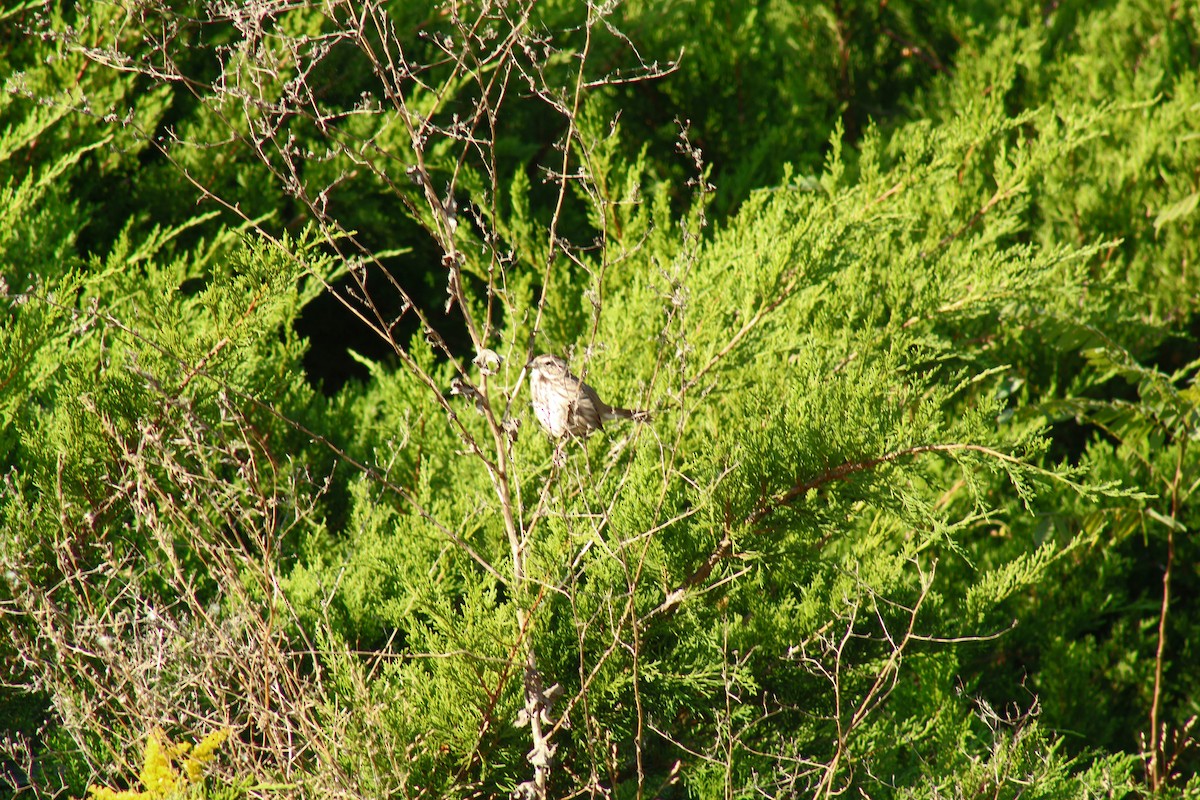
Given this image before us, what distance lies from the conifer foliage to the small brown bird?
3.4 inches

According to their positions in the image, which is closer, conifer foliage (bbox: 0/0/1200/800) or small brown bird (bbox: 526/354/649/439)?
conifer foliage (bbox: 0/0/1200/800)

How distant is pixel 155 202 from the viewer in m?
4.25

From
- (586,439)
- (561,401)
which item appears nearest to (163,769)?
(586,439)

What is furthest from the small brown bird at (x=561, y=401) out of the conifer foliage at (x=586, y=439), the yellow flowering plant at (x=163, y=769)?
the yellow flowering plant at (x=163, y=769)

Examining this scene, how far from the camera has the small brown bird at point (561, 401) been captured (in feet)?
9.10

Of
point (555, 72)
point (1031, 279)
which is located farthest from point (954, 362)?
point (555, 72)

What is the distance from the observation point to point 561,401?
9.44ft

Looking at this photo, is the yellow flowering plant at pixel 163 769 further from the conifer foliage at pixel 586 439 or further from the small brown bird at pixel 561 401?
the small brown bird at pixel 561 401

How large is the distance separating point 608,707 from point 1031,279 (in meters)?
1.70

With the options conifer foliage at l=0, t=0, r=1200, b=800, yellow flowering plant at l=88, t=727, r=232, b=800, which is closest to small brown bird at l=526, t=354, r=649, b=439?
conifer foliage at l=0, t=0, r=1200, b=800

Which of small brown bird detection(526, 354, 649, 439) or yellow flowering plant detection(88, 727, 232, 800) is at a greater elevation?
yellow flowering plant detection(88, 727, 232, 800)

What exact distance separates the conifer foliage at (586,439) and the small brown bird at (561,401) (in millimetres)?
86

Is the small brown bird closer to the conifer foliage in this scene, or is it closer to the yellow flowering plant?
the conifer foliage

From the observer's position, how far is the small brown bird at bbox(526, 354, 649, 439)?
2773mm
